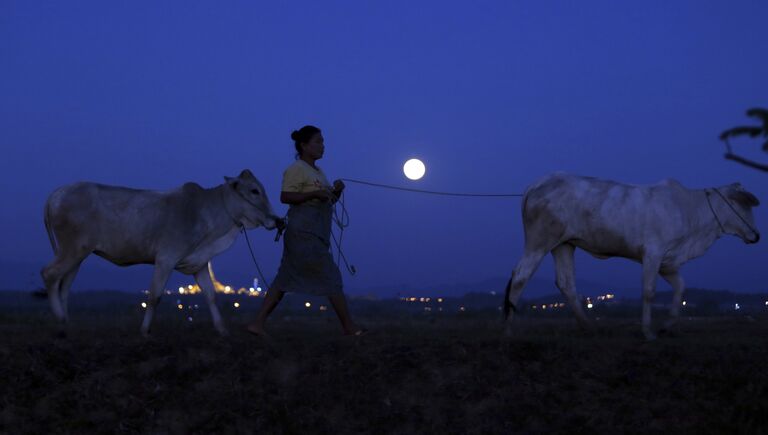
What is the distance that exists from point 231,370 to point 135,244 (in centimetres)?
287

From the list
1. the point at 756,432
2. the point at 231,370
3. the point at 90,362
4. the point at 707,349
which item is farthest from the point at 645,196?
the point at 90,362

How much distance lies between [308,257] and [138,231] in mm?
2284

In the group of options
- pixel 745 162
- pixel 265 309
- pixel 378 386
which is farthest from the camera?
pixel 265 309

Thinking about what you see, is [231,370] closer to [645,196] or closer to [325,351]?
[325,351]

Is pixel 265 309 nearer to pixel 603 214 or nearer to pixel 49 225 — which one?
pixel 49 225

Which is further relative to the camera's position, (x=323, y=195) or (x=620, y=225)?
(x=620, y=225)

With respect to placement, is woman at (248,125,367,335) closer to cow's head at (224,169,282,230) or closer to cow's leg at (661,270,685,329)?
cow's head at (224,169,282,230)

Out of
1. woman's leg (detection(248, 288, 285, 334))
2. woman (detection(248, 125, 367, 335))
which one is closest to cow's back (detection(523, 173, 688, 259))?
woman (detection(248, 125, 367, 335))

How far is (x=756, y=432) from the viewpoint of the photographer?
823cm

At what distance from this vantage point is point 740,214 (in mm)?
12609

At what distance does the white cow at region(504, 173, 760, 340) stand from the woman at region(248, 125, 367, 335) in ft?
8.56

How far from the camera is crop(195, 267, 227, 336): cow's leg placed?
11281 mm

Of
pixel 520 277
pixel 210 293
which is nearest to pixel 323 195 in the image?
pixel 210 293

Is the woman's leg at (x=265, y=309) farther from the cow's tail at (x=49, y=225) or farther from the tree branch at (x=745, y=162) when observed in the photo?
the tree branch at (x=745, y=162)
